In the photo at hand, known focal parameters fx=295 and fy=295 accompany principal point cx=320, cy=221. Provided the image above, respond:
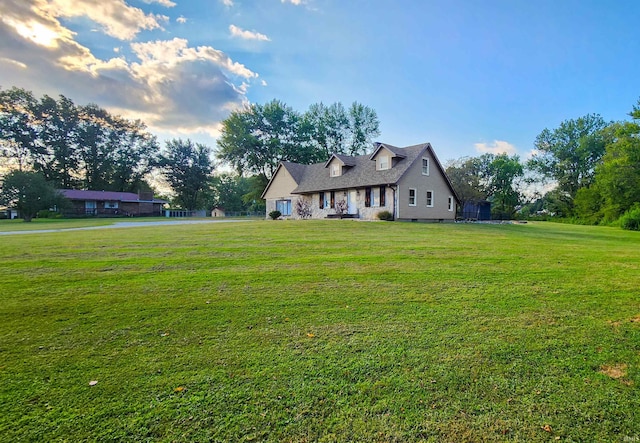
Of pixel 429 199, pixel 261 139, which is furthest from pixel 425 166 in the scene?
pixel 261 139

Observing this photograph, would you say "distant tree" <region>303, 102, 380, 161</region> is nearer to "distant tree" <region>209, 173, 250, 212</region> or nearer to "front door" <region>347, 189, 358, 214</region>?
"front door" <region>347, 189, 358, 214</region>

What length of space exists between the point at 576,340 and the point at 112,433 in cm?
410

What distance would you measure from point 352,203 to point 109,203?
42422 mm

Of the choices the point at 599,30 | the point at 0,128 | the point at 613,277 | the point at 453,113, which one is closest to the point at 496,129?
the point at 453,113

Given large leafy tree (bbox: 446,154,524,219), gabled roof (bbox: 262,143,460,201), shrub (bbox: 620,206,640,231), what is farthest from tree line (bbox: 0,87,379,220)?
shrub (bbox: 620,206,640,231)

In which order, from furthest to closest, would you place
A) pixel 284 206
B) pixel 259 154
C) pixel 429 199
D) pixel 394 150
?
pixel 259 154 < pixel 284 206 < pixel 429 199 < pixel 394 150

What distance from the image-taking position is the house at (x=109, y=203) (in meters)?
43.3

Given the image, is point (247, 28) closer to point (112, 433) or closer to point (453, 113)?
point (112, 433)

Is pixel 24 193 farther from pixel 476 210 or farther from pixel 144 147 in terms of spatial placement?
pixel 476 210

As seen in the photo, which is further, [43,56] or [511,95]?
[511,95]

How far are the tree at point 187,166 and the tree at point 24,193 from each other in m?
23.9

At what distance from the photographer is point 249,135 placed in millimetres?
38719

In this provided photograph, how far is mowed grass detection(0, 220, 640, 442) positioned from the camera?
6.36ft

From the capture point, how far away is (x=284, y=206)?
30.0 metres
